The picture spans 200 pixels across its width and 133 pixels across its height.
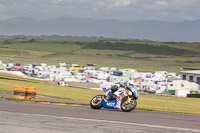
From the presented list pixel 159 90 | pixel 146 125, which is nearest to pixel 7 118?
pixel 146 125

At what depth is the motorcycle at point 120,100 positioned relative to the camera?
1912 centimetres

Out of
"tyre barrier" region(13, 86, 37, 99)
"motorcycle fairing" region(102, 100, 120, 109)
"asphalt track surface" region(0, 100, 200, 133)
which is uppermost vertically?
"tyre barrier" region(13, 86, 37, 99)

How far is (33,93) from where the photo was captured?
88.6 ft

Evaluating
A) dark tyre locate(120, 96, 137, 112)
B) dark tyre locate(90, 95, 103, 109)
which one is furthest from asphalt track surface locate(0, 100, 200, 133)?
dark tyre locate(90, 95, 103, 109)

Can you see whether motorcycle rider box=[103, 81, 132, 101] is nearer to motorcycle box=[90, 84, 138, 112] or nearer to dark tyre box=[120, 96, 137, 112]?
motorcycle box=[90, 84, 138, 112]

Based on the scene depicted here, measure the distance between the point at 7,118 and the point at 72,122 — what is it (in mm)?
2655

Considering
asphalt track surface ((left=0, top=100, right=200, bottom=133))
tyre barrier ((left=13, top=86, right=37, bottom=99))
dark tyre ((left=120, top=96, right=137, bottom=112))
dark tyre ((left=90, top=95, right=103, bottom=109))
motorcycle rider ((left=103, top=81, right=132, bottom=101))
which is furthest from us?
tyre barrier ((left=13, top=86, right=37, bottom=99))

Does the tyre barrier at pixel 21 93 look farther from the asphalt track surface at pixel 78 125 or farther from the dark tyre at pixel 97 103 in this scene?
the asphalt track surface at pixel 78 125

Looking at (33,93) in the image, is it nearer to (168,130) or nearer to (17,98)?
(17,98)

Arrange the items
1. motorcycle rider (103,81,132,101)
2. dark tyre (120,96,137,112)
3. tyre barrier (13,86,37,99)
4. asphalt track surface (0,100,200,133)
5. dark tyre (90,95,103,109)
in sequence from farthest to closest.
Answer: tyre barrier (13,86,37,99), dark tyre (90,95,103,109), motorcycle rider (103,81,132,101), dark tyre (120,96,137,112), asphalt track surface (0,100,200,133)

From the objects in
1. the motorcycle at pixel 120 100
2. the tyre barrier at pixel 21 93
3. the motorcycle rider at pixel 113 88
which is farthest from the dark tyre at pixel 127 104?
the tyre barrier at pixel 21 93

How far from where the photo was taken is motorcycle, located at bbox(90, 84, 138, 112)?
19.1 metres

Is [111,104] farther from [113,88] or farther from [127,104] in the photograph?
[127,104]

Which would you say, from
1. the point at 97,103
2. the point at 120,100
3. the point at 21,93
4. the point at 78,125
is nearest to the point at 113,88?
the point at 120,100
